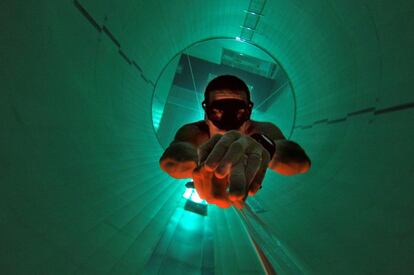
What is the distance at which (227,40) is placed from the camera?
11.6 feet

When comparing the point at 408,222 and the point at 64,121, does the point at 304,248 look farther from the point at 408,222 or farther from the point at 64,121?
the point at 64,121

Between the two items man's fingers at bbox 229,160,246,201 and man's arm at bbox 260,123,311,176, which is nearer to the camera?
man's fingers at bbox 229,160,246,201

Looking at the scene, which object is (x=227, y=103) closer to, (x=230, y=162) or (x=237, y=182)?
(x=230, y=162)

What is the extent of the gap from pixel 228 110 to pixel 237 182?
90 cm

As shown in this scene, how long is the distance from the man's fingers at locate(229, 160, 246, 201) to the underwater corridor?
0.14 m

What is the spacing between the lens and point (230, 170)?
3.08 ft

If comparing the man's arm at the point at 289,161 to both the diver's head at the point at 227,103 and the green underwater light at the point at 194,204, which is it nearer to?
the diver's head at the point at 227,103

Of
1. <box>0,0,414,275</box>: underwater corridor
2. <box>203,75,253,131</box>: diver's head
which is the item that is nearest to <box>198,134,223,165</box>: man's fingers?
<box>0,0,414,275</box>: underwater corridor

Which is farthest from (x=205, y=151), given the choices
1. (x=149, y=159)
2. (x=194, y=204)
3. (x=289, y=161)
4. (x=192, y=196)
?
(x=192, y=196)

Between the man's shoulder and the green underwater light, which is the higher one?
the man's shoulder

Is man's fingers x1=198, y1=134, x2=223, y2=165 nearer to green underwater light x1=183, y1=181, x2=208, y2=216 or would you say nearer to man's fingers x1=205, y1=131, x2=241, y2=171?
man's fingers x1=205, y1=131, x2=241, y2=171

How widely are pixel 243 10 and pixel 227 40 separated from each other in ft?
2.99

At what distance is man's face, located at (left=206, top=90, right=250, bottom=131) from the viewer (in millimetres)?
1701

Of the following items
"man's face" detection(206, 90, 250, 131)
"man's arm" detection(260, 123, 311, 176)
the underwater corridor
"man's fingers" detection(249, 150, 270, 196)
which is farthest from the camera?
"man's face" detection(206, 90, 250, 131)
